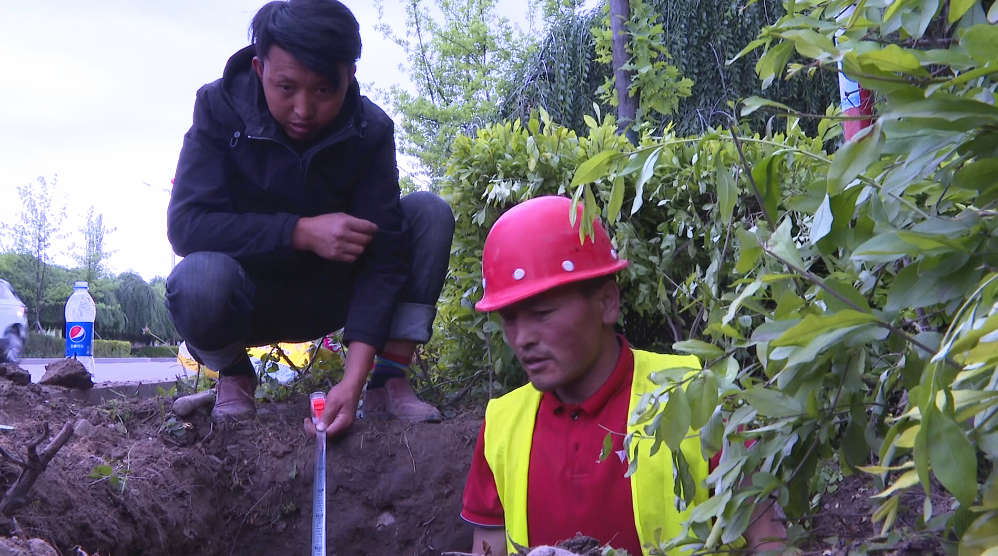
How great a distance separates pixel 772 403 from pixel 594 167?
0.38 m

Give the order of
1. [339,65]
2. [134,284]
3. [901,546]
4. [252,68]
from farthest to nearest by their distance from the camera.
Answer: [134,284] → [252,68] → [339,65] → [901,546]

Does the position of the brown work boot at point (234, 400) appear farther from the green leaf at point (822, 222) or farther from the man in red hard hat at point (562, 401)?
the green leaf at point (822, 222)

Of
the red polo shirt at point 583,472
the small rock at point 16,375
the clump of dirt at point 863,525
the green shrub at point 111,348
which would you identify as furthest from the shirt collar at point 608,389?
the green shrub at point 111,348

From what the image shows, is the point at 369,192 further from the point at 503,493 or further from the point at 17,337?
the point at 17,337

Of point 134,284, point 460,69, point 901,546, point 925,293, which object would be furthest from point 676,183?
point 134,284

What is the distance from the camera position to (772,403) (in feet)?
3.29

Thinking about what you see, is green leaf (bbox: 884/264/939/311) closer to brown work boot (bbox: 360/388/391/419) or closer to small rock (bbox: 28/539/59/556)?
small rock (bbox: 28/539/59/556)

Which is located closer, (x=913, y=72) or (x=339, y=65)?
(x=913, y=72)

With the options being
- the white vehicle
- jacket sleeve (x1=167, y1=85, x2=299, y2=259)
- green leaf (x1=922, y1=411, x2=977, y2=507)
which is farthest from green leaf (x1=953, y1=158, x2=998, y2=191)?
the white vehicle

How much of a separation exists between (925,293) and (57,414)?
3200mm

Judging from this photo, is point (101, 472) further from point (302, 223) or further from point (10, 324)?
point (10, 324)

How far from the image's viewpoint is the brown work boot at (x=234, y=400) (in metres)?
3.38

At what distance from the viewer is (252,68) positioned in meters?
3.32

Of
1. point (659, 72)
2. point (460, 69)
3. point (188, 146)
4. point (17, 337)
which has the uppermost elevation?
point (460, 69)
